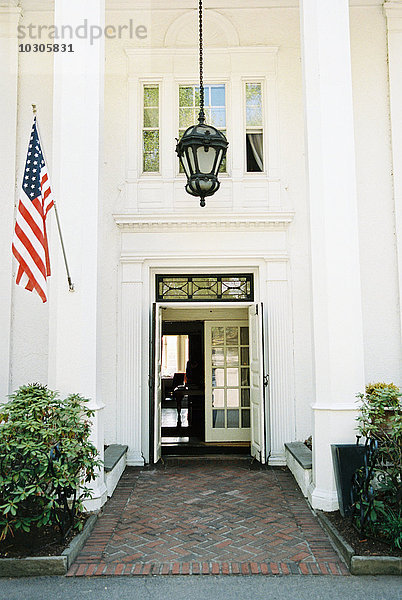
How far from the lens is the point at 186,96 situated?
28.8ft

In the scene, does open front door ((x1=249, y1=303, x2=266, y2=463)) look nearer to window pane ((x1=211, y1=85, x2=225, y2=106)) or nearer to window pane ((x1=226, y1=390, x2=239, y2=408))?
window pane ((x1=226, y1=390, x2=239, y2=408))

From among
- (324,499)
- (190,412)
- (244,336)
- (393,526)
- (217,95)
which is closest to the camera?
(393,526)

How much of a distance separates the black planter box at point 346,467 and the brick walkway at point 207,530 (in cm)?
37

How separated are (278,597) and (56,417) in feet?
8.39

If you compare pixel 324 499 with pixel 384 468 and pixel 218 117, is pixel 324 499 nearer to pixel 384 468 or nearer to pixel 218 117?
pixel 384 468

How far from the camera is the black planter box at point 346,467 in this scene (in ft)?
17.0

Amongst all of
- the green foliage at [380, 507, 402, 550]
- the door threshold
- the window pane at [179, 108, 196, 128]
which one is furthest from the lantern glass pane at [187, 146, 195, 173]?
the door threshold

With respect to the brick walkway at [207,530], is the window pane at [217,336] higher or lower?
higher

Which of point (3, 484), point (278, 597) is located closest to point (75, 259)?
point (3, 484)

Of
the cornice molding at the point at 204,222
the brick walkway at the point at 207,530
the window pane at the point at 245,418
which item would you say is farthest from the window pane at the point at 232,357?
the brick walkway at the point at 207,530

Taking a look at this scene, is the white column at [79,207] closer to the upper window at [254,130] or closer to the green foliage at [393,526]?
the green foliage at [393,526]

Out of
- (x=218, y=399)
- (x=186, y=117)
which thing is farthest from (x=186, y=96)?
(x=218, y=399)

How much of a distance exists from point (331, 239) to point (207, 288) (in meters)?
3.11

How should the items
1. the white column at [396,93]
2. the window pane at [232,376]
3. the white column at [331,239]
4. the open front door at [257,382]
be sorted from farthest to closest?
the window pane at [232,376]
the white column at [396,93]
the open front door at [257,382]
the white column at [331,239]
